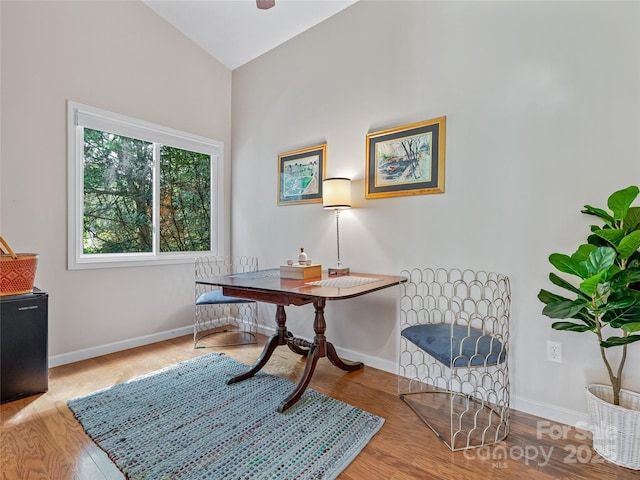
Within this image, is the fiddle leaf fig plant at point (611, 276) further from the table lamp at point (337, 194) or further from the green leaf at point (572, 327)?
the table lamp at point (337, 194)

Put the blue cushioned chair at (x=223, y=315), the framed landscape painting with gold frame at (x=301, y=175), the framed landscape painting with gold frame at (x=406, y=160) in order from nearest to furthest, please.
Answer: the framed landscape painting with gold frame at (x=406, y=160) < the framed landscape painting with gold frame at (x=301, y=175) < the blue cushioned chair at (x=223, y=315)

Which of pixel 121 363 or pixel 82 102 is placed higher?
pixel 82 102

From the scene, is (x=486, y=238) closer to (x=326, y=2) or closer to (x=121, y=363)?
(x=326, y=2)

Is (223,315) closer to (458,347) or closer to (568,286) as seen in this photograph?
(458,347)

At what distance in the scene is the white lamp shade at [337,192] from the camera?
96.7 inches

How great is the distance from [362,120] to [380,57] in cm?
48

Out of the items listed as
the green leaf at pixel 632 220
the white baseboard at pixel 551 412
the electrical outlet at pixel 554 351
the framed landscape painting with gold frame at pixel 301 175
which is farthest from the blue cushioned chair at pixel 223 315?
the green leaf at pixel 632 220

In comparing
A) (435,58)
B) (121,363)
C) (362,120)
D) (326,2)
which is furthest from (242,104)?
(121,363)

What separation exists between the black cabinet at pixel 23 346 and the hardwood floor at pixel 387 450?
0.09 meters

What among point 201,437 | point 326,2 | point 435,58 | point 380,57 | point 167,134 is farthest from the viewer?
point 167,134

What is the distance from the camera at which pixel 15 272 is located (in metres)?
2.02

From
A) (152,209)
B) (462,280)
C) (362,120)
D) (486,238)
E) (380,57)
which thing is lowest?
(462,280)

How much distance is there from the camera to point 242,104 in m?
3.59

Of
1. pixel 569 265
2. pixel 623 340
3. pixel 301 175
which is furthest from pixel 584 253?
pixel 301 175
